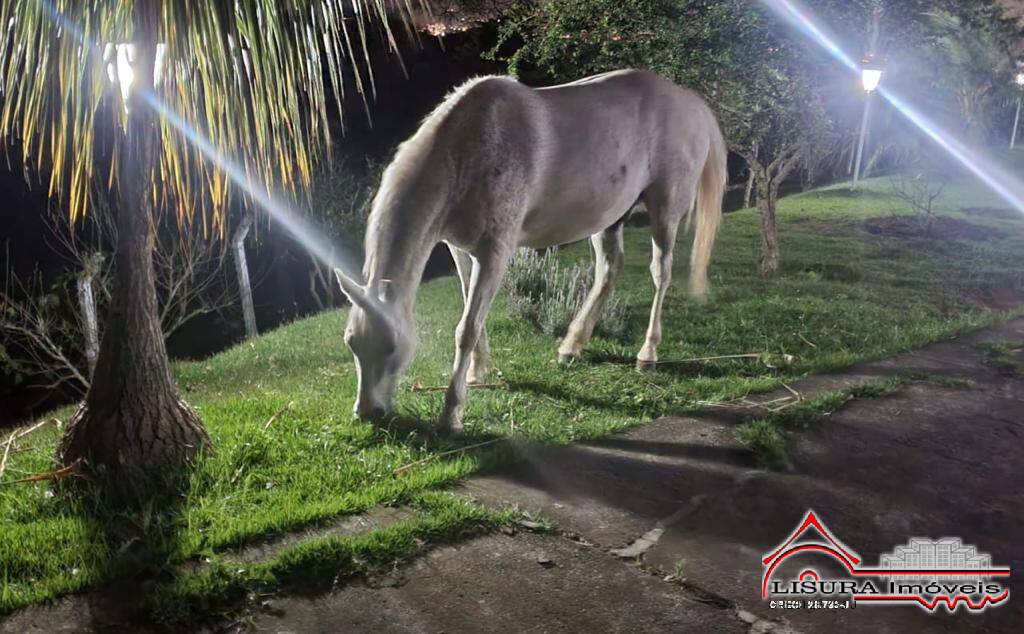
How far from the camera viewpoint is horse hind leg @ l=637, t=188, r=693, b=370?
611 cm

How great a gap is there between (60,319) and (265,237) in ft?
14.1

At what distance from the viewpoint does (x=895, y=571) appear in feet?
10.3

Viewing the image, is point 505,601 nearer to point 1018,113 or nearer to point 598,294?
point 598,294

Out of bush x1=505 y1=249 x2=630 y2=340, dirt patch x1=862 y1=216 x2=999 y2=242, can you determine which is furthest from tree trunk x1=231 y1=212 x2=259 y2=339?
dirt patch x1=862 y1=216 x2=999 y2=242

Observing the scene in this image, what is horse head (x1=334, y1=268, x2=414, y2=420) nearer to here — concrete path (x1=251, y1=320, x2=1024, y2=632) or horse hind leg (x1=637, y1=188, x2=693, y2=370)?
concrete path (x1=251, y1=320, x2=1024, y2=632)

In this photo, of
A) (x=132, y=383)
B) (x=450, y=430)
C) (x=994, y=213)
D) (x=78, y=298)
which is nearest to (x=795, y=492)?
(x=450, y=430)

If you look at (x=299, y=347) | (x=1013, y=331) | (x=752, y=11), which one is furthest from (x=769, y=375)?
(x=299, y=347)

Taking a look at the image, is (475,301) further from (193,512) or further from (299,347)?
(299,347)

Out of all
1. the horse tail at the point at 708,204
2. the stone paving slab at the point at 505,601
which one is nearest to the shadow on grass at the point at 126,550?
the stone paving slab at the point at 505,601

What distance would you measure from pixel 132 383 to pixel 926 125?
45.8 ft

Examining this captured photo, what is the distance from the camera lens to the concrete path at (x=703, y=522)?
2.75 metres

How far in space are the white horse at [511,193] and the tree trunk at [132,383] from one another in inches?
38.3

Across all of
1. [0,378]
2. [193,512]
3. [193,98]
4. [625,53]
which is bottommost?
[0,378]

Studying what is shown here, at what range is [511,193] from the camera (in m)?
4.77
